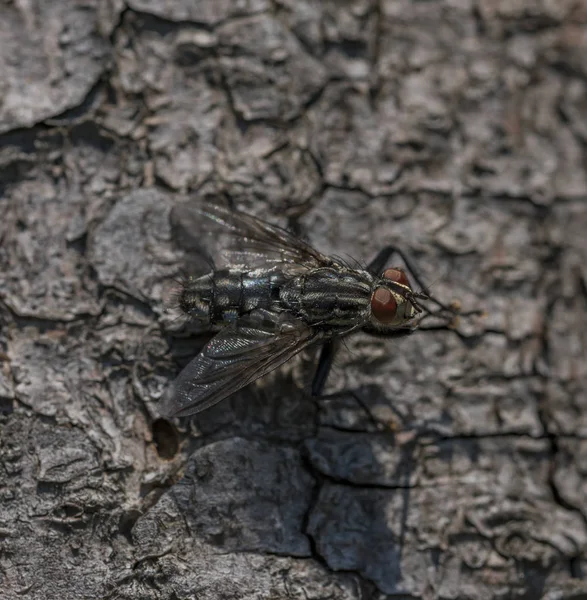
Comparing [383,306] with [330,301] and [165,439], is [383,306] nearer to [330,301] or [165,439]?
[330,301]

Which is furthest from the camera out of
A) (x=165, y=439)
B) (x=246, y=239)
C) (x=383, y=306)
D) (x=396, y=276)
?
(x=246, y=239)

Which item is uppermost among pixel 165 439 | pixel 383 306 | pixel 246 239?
pixel 246 239

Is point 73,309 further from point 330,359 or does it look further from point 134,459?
point 330,359

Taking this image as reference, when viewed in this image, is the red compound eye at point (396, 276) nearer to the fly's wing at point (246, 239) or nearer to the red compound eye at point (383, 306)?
the red compound eye at point (383, 306)

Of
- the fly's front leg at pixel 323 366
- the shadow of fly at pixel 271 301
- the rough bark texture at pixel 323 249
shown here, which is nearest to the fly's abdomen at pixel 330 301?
the shadow of fly at pixel 271 301

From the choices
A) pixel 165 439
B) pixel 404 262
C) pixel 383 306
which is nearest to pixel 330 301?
pixel 383 306
